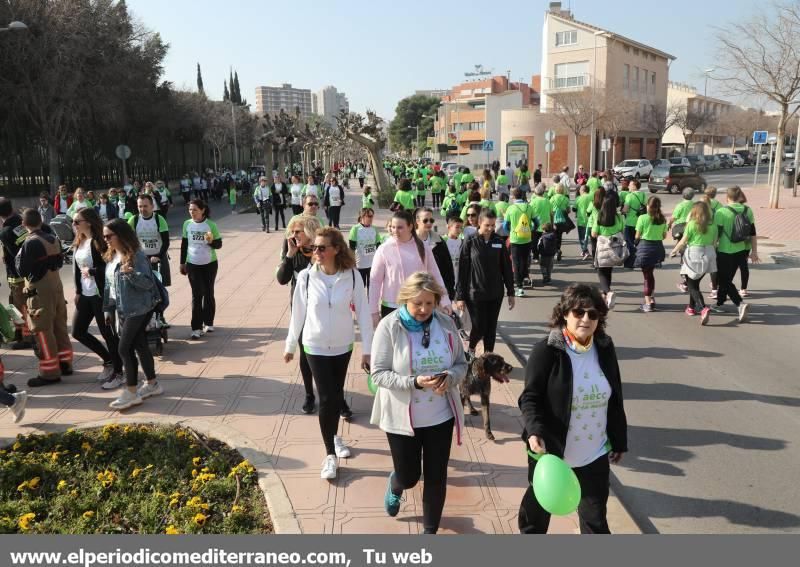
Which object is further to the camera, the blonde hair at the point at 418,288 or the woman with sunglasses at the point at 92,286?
the woman with sunglasses at the point at 92,286

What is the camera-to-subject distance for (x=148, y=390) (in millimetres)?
6305

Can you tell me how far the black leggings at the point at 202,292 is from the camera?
812cm

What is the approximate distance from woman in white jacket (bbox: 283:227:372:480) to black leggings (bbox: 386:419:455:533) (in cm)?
89

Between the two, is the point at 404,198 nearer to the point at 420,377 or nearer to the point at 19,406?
the point at 19,406

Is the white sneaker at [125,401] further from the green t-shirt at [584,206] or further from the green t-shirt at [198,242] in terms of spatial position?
the green t-shirt at [584,206]

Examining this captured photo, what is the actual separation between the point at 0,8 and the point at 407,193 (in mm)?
21155

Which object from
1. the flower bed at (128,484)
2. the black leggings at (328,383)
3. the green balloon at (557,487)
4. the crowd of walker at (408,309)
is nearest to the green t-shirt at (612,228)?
the crowd of walker at (408,309)

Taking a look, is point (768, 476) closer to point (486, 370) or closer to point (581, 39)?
point (486, 370)

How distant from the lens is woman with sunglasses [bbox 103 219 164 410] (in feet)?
18.8

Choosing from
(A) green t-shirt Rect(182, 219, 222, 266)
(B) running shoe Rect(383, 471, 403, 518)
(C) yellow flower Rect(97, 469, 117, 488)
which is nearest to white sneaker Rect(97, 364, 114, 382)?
(A) green t-shirt Rect(182, 219, 222, 266)

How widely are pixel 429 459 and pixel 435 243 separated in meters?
3.11

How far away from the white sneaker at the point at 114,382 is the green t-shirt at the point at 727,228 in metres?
7.98

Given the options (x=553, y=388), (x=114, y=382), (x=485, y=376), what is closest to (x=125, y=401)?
(x=114, y=382)
